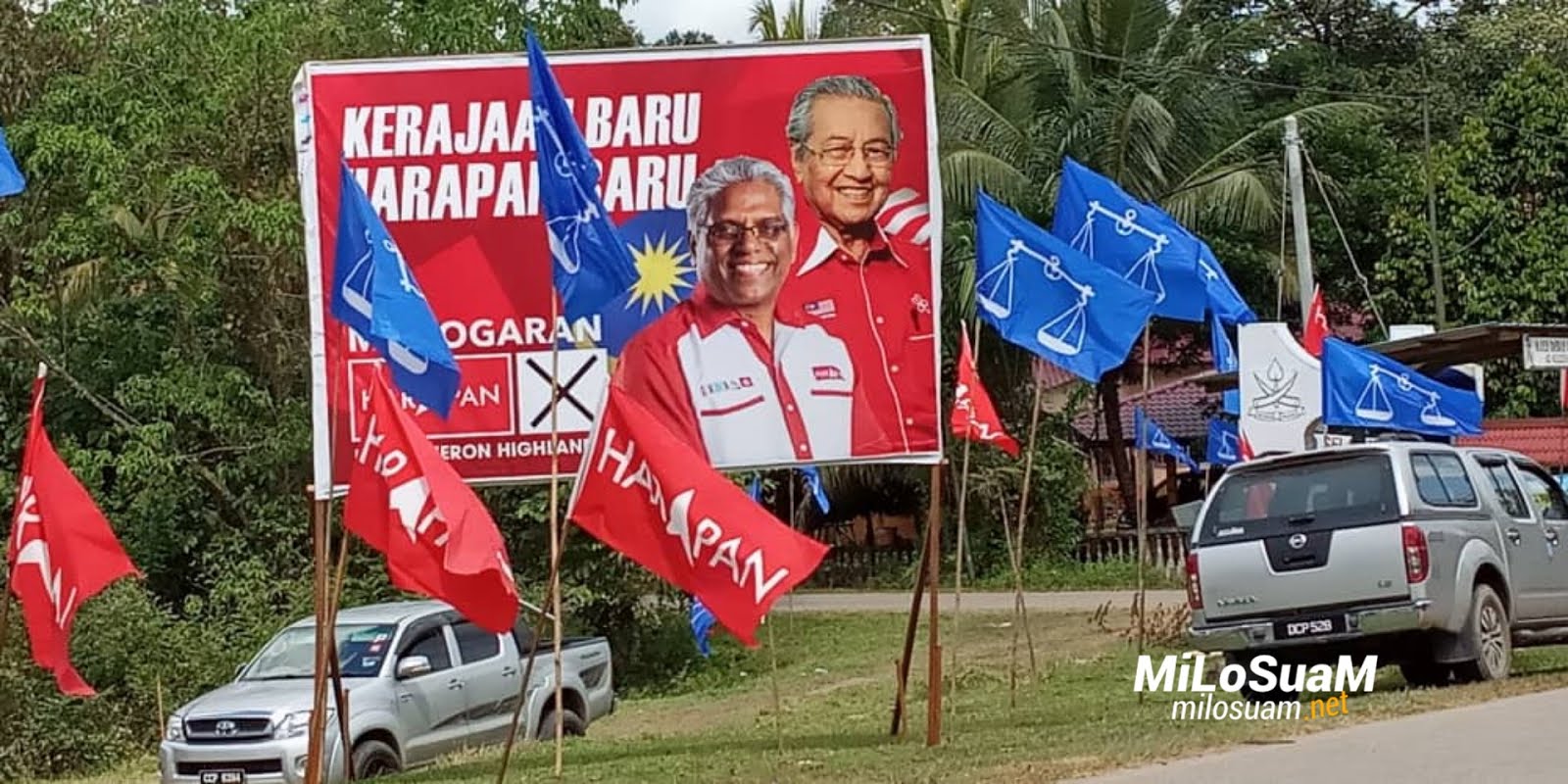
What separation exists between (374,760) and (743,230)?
5.11 metres

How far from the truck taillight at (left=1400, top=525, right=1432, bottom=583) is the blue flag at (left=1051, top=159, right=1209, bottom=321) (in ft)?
9.54

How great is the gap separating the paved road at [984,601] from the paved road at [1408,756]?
15024 millimetres

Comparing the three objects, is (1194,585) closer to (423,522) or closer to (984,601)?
(423,522)

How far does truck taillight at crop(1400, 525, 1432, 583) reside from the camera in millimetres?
13742

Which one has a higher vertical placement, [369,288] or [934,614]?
[369,288]

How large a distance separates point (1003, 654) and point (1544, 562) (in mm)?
10699

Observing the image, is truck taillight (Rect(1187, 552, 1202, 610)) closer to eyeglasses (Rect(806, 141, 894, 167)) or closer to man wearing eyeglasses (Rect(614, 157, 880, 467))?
man wearing eyeglasses (Rect(614, 157, 880, 467))

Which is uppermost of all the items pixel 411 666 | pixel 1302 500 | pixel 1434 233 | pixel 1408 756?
pixel 1434 233

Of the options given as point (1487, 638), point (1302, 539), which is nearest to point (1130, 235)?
point (1302, 539)

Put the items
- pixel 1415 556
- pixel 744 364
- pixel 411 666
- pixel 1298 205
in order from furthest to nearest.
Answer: pixel 1298 205 < pixel 411 666 < pixel 744 364 < pixel 1415 556

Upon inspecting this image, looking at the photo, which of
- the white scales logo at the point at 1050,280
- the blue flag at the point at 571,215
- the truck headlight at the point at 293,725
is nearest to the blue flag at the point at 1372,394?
the white scales logo at the point at 1050,280

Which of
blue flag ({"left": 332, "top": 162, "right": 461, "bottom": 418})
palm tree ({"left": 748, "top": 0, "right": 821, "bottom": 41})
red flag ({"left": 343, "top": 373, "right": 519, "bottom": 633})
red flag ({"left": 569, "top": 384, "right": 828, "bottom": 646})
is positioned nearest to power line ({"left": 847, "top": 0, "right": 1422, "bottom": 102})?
palm tree ({"left": 748, "top": 0, "right": 821, "bottom": 41})

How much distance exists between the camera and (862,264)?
14.3 meters

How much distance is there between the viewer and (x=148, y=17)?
27.6 meters
